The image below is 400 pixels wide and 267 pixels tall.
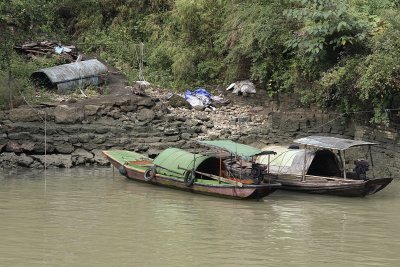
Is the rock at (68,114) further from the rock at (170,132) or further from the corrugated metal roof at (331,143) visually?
the corrugated metal roof at (331,143)

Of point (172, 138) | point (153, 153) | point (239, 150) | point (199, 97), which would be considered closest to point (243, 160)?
point (239, 150)

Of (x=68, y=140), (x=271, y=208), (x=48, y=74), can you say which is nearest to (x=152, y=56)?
(x=48, y=74)

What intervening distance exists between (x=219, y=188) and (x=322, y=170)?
370 cm

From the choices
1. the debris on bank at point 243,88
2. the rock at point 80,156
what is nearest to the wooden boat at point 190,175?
the rock at point 80,156

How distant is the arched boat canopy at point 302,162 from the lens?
→ 53.9ft

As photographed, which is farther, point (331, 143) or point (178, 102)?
point (178, 102)

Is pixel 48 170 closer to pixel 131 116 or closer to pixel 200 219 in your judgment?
pixel 131 116

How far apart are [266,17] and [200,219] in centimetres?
1108

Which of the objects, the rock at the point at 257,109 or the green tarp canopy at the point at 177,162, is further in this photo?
the rock at the point at 257,109

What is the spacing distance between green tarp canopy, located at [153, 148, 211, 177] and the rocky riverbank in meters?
3.33

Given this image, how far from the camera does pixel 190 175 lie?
51.5 ft

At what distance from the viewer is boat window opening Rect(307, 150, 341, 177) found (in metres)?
16.8

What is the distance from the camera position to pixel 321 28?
1895 centimetres

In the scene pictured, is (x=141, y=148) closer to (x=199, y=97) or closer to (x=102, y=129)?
(x=102, y=129)
